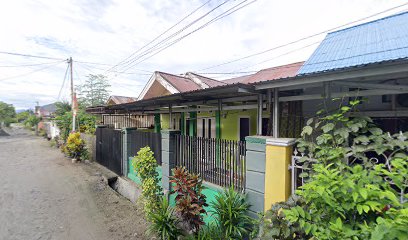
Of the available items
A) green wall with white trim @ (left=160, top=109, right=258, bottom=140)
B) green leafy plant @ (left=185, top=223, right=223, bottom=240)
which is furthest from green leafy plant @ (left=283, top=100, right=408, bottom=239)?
green wall with white trim @ (left=160, top=109, right=258, bottom=140)

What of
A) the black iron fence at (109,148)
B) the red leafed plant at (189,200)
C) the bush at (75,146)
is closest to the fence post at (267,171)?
the red leafed plant at (189,200)

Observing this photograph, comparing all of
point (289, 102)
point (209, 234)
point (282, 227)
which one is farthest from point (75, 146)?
point (282, 227)

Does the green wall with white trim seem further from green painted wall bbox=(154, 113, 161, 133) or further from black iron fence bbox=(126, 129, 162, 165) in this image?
green painted wall bbox=(154, 113, 161, 133)

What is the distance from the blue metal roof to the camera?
3.31m

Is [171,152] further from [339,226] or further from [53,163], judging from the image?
[53,163]

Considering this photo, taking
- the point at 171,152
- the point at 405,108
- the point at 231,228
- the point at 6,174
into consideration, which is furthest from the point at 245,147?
the point at 6,174

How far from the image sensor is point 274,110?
3326mm

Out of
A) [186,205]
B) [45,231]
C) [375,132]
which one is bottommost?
[45,231]

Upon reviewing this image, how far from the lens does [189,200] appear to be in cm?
Result: 359

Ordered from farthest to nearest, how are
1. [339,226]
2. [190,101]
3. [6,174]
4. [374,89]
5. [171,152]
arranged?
1. [6,174]
2. [190,101]
3. [171,152]
4. [374,89]
5. [339,226]

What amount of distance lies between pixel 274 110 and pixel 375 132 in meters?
1.36

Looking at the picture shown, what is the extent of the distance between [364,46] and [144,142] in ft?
20.9

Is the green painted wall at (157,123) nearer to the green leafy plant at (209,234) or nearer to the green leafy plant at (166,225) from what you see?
the green leafy plant at (166,225)

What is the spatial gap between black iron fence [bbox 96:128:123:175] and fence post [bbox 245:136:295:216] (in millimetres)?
6160
